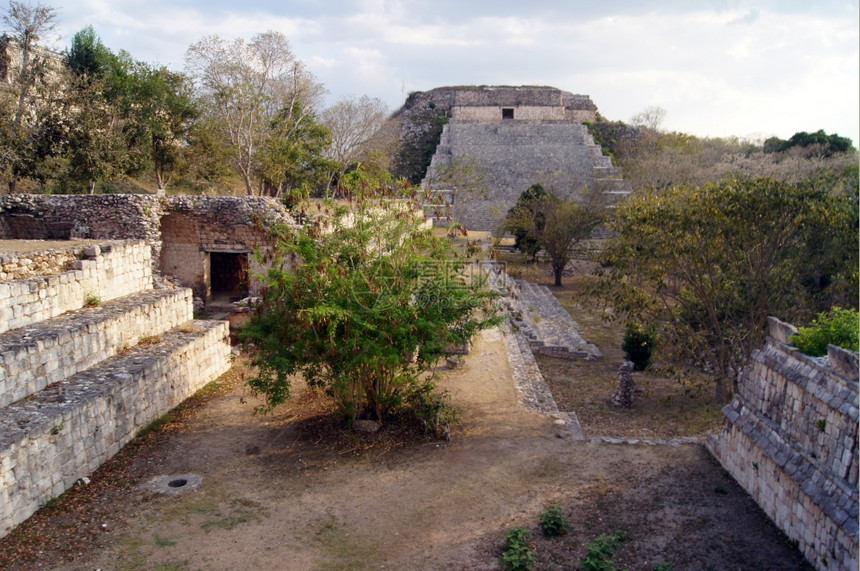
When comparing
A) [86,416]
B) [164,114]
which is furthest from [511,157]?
[86,416]

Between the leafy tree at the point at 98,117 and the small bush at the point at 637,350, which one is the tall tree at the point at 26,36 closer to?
the leafy tree at the point at 98,117

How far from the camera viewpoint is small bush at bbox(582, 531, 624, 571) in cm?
488

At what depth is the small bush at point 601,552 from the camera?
16.0 feet

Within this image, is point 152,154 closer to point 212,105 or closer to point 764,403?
point 212,105

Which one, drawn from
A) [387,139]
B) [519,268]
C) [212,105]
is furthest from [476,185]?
[212,105]

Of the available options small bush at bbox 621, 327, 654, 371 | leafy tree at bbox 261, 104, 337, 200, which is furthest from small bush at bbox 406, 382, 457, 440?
leafy tree at bbox 261, 104, 337, 200

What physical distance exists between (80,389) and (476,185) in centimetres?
2414

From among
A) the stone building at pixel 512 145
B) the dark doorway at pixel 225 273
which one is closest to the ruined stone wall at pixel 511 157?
the stone building at pixel 512 145

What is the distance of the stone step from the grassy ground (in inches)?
276

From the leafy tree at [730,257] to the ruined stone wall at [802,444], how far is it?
301 centimetres

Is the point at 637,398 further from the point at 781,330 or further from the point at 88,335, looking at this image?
the point at 88,335

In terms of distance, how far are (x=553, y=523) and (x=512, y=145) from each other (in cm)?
3400

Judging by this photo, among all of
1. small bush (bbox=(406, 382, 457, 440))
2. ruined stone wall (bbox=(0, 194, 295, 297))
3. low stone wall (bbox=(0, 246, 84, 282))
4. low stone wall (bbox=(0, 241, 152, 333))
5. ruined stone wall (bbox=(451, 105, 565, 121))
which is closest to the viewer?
low stone wall (bbox=(0, 241, 152, 333))

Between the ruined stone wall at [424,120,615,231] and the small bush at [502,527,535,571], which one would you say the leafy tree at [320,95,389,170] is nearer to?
the ruined stone wall at [424,120,615,231]
